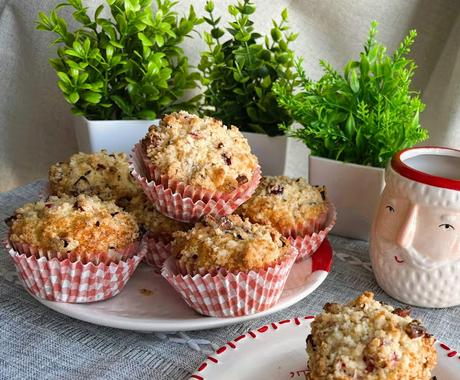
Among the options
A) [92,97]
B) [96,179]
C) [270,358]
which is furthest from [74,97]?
[270,358]

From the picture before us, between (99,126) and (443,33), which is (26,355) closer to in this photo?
(99,126)

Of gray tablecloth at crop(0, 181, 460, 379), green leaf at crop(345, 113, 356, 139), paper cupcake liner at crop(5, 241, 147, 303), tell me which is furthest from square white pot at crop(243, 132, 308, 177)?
paper cupcake liner at crop(5, 241, 147, 303)

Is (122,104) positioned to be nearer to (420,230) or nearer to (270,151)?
(270,151)

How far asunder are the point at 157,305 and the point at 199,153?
0.34 meters

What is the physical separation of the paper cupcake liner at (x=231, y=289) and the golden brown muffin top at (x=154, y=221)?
0.48 feet

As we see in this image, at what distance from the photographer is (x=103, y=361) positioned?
1.07m

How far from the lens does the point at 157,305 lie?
1.19 m

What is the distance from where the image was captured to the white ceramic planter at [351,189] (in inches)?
57.4

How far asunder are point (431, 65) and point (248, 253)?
3.70 feet

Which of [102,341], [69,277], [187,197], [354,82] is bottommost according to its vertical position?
[102,341]

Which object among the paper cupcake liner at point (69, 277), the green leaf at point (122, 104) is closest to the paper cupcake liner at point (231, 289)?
the paper cupcake liner at point (69, 277)

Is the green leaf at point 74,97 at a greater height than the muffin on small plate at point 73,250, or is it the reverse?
the green leaf at point 74,97

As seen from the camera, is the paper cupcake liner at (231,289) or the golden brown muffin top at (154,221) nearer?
the paper cupcake liner at (231,289)

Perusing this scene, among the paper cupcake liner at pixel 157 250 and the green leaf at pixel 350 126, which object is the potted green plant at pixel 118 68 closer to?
the paper cupcake liner at pixel 157 250
